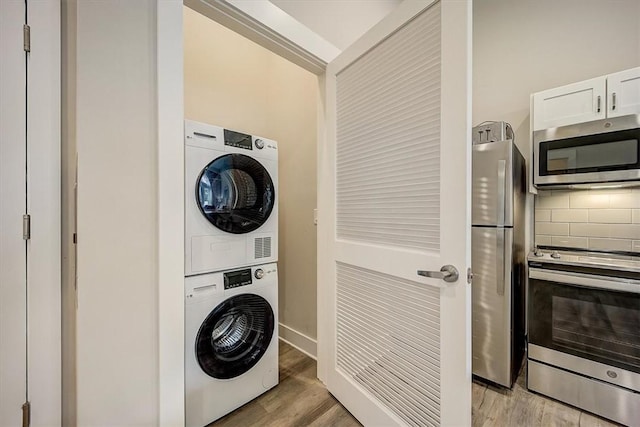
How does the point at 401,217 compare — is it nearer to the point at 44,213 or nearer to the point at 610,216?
the point at 44,213

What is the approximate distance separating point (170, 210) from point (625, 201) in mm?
2886

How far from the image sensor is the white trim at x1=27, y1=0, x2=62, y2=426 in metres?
1.09

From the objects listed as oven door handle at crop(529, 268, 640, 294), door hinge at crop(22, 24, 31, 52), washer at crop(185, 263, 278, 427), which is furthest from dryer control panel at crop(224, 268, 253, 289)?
oven door handle at crop(529, 268, 640, 294)

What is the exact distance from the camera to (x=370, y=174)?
4.66ft

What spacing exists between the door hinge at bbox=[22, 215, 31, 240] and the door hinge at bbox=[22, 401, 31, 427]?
0.69 meters

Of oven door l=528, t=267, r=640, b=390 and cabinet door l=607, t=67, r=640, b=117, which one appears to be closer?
oven door l=528, t=267, r=640, b=390

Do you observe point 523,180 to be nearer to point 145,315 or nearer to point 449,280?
point 449,280

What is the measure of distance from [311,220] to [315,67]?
1130 mm

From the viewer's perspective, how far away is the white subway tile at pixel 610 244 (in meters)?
1.87

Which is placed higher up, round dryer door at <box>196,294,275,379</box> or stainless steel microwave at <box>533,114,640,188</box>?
stainless steel microwave at <box>533,114,640,188</box>

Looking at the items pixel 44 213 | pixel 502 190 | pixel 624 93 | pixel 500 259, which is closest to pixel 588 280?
pixel 500 259

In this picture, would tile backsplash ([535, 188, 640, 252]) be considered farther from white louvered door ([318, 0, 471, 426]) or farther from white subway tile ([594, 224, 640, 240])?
white louvered door ([318, 0, 471, 426])

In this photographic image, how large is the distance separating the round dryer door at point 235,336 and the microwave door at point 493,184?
1539mm

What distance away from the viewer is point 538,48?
7.20 feet
